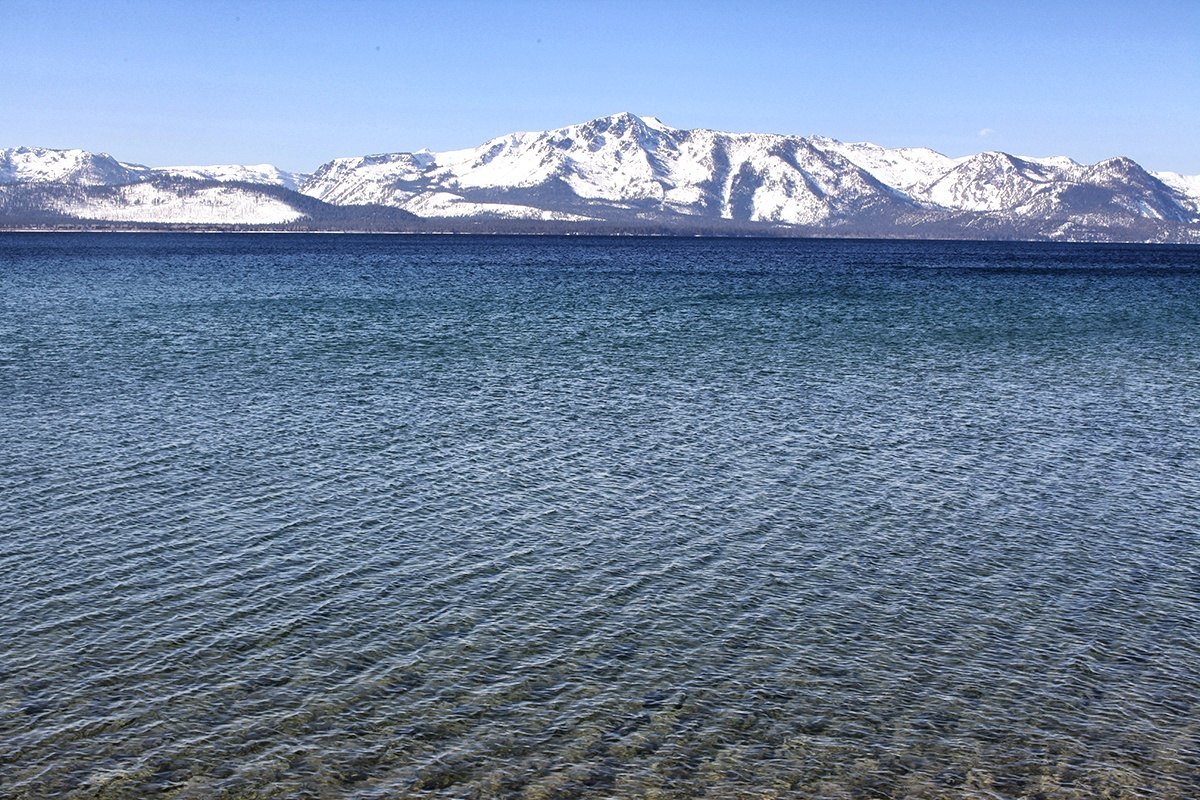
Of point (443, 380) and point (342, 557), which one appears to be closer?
point (342, 557)

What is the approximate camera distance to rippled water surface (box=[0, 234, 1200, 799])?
1543 centimetres

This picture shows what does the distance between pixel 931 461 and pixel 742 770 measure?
20.3 m

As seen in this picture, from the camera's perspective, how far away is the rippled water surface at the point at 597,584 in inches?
607

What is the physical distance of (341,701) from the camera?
1697 cm

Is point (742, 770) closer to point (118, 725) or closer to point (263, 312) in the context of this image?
point (118, 725)

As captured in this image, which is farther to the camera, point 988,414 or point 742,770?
point 988,414

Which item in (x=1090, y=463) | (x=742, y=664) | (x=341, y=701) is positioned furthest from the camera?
(x=1090, y=463)

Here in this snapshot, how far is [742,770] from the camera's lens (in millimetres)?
15133

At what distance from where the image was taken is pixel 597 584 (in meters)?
22.4

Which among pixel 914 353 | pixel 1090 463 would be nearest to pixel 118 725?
pixel 1090 463

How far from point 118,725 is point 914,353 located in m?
53.4

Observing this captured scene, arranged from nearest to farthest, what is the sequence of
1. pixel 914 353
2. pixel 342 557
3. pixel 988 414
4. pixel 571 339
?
1. pixel 342 557
2. pixel 988 414
3. pixel 914 353
4. pixel 571 339

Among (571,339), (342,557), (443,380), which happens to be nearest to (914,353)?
(571,339)

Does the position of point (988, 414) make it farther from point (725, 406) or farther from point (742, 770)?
point (742, 770)
